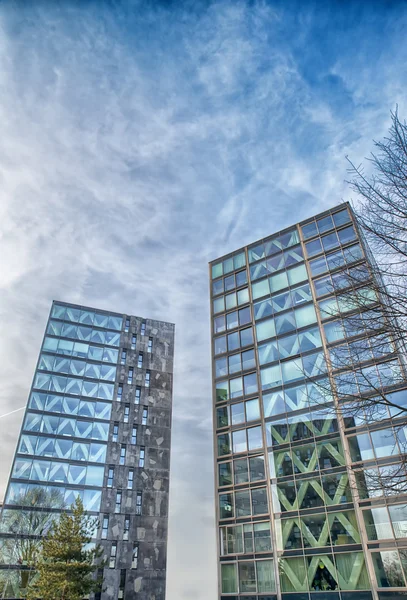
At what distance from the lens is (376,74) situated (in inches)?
401

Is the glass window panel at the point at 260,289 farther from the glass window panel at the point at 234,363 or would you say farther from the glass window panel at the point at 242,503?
the glass window panel at the point at 242,503

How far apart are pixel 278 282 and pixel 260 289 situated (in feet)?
5.60

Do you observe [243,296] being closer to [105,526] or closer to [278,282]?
[278,282]

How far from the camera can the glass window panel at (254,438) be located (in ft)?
95.2

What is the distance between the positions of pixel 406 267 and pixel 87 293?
43.7m

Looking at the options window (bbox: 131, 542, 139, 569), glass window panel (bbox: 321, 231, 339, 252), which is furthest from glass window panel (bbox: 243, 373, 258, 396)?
window (bbox: 131, 542, 139, 569)

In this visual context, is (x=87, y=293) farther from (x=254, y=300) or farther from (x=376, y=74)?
(x=376, y=74)

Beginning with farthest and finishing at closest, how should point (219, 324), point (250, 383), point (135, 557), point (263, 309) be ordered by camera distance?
point (135, 557) → point (219, 324) → point (263, 309) → point (250, 383)

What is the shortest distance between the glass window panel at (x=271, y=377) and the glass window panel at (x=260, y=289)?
6.58 metres

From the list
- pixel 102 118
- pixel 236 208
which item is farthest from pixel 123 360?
pixel 102 118

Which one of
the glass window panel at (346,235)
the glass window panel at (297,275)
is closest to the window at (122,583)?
the glass window panel at (297,275)

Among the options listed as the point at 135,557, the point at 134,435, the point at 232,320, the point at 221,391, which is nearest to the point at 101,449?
the point at 134,435

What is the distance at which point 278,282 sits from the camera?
112 feet

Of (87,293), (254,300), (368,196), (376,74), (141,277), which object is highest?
(87,293)
